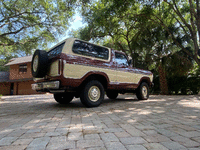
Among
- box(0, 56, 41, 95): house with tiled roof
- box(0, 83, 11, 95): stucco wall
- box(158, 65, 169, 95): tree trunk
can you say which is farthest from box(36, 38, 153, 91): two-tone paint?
box(0, 83, 11, 95): stucco wall

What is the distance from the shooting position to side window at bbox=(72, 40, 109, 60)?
A: 13.5ft

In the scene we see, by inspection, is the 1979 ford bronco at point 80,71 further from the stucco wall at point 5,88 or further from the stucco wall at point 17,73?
the stucco wall at point 5,88

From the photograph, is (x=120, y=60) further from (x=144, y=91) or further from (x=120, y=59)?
(x=144, y=91)

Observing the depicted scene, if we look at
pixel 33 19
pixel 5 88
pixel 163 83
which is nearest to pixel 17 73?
pixel 5 88

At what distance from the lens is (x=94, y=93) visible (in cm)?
434

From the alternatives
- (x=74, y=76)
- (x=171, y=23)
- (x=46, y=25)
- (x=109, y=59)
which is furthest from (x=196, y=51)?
(x=46, y=25)

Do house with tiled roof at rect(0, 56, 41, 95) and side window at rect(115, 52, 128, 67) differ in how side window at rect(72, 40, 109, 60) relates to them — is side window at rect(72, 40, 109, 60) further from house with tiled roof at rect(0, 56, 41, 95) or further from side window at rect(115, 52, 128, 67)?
house with tiled roof at rect(0, 56, 41, 95)

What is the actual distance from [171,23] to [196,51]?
11.5 feet

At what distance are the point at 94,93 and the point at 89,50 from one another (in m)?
1.55

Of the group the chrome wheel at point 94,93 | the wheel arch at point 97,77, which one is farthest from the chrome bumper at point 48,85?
the chrome wheel at point 94,93

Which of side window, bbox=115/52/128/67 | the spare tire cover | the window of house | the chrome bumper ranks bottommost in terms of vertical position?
the chrome bumper

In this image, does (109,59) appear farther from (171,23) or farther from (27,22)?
(27,22)

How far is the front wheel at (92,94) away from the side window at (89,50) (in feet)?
3.34

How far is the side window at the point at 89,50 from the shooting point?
13.5 feet
